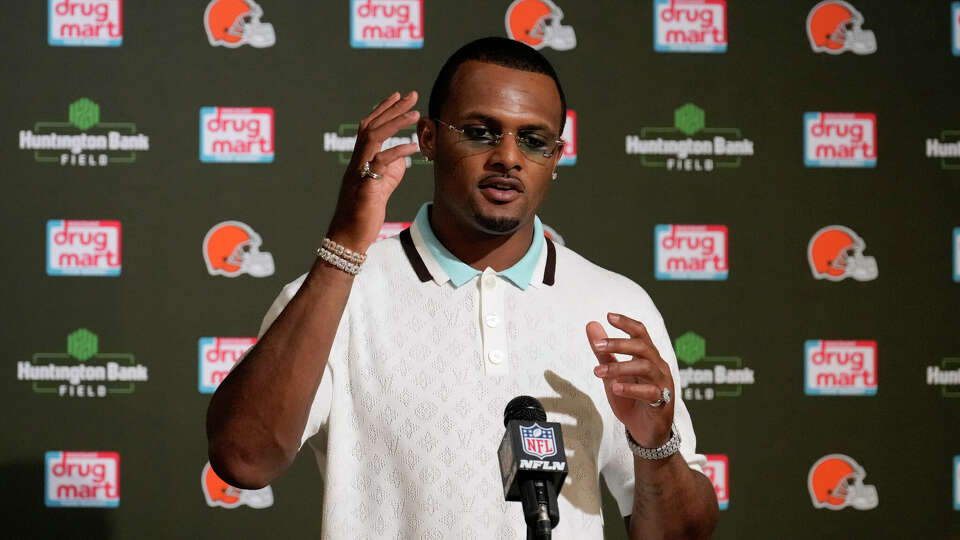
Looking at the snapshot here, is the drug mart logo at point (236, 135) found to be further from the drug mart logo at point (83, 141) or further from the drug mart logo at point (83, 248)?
the drug mart logo at point (83, 248)

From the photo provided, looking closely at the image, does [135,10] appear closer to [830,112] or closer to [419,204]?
[419,204]

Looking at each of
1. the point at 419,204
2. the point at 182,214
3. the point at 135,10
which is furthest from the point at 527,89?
the point at 135,10

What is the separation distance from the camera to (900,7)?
107 inches

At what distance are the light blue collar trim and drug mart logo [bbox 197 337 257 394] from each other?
4.03 ft

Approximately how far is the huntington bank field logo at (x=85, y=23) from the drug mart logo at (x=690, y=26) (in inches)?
63.4

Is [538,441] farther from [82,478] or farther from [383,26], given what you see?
[82,478]

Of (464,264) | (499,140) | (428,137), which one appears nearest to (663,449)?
(464,264)

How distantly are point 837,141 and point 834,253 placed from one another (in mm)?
342

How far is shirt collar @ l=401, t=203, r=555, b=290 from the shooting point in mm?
1453

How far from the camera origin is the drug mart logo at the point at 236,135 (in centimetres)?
261

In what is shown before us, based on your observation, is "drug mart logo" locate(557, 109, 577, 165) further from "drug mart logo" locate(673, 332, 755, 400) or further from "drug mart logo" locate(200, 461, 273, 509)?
"drug mart logo" locate(200, 461, 273, 509)

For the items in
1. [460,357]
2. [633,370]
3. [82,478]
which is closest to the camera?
[633,370]

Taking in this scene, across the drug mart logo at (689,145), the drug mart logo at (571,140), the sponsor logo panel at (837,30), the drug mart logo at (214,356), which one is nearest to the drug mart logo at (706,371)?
the drug mart logo at (689,145)

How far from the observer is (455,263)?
1.46 m
